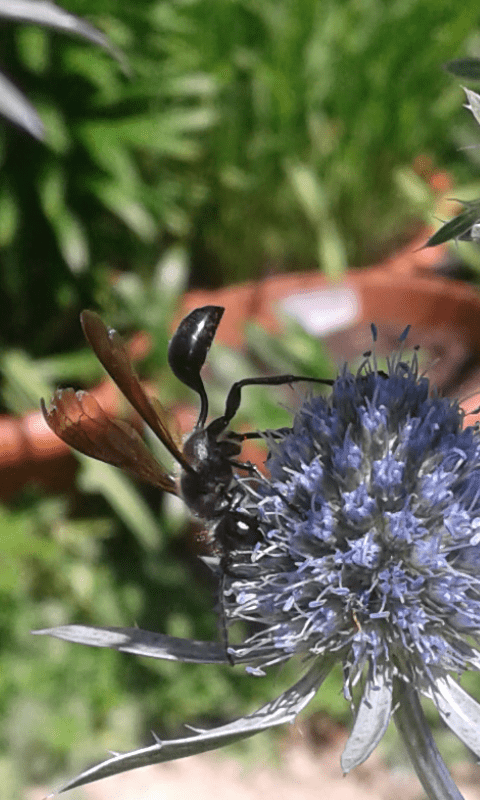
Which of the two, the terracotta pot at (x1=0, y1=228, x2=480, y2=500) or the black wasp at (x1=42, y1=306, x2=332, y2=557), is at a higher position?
the black wasp at (x1=42, y1=306, x2=332, y2=557)

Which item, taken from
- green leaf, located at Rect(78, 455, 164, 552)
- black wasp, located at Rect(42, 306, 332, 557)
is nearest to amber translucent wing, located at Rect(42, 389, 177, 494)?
black wasp, located at Rect(42, 306, 332, 557)

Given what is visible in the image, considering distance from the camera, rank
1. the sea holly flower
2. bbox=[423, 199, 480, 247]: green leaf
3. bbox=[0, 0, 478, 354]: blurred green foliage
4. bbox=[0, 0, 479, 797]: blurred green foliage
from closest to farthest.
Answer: bbox=[423, 199, 480, 247]: green leaf < the sea holly flower < bbox=[0, 0, 479, 797]: blurred green foliage < bbox=[0, 0, 478, 354]: blurred green foliage

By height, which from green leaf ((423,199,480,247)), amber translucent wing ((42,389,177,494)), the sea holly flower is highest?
green leaf ((423,199,480,247))

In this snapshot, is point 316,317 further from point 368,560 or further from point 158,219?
point 368,560

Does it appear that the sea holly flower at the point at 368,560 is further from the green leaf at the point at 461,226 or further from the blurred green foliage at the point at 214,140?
the blurred green foliage at the point at 214,140

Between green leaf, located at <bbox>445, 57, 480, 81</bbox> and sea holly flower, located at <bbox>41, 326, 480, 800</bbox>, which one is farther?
sea holly flower, located at <bbox>41, 326, 480, 800</bbox>

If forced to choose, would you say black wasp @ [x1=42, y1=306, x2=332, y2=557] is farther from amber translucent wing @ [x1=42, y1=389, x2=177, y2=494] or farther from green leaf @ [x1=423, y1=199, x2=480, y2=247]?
green leaf @ [x1=423, y1=199, x2=480, y2=247]

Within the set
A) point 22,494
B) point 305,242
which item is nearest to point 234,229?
point 305,242

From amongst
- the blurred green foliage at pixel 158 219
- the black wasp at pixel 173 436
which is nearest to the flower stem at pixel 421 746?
the black wasp at pixel 173 436
